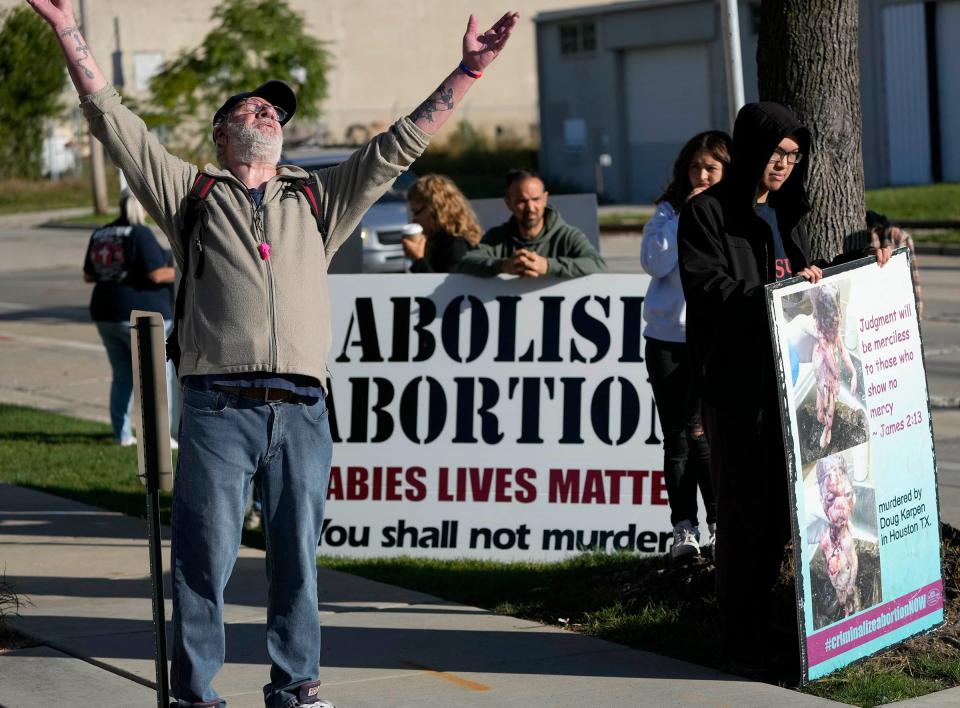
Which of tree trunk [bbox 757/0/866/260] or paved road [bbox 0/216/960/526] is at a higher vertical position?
tree trunk [bbox 757/0/866/260]

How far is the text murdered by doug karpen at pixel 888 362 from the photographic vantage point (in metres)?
4.97

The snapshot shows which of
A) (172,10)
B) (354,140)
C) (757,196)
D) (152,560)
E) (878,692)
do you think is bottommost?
(878,692)

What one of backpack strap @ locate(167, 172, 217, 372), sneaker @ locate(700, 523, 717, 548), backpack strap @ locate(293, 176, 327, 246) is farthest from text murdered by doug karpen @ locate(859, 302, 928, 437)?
backpack strap @ locate(167, 172, 217, 372)

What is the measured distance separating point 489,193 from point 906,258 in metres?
31.9

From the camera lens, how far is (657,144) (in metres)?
37.4

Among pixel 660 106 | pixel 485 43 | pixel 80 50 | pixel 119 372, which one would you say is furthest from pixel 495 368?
pixel 660 106

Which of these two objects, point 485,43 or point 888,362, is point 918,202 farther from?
point 485,43

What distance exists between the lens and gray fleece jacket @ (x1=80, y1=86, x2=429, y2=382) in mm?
4242

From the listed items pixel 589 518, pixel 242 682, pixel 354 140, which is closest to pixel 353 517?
pixel 589 518

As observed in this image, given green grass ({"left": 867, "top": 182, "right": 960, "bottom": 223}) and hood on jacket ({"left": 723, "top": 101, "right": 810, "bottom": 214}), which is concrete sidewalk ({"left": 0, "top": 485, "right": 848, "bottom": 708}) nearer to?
hood on jacket ({"left": 723, "top": 101, "right": 810, "bottom": 214})

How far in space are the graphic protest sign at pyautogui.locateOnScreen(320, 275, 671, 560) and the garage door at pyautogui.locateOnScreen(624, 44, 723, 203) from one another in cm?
2927

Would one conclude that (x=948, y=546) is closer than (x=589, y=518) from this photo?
Yes

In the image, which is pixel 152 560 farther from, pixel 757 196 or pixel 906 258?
pixel 906 258

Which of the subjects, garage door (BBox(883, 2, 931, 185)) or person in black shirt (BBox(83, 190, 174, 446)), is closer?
person in black shirt (BBox(83, 190, 174, 446))
